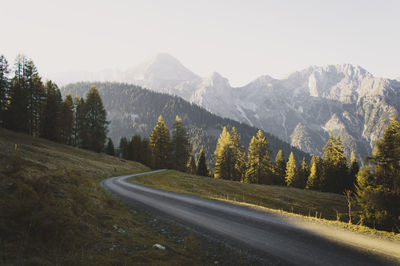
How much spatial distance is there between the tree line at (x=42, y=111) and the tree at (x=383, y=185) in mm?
55509

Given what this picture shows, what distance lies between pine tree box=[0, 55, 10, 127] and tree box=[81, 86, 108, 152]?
15459 mm

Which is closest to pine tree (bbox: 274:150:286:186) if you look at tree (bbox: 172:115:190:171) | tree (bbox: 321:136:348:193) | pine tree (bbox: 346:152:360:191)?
tree (bbox: 321:136:348:193)

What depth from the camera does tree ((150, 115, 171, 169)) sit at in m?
57.0

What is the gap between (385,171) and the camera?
22.4 metres

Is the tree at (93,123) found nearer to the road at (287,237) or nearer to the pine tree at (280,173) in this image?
the road at (287,237)

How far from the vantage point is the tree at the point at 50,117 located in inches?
1975

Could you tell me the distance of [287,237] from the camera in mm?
9383

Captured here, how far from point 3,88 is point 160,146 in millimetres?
34153

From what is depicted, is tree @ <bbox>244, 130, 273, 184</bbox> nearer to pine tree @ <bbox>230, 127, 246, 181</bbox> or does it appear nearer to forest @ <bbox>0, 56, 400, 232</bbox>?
forest @ <bbox>0, 56, 400, 232</bbox>

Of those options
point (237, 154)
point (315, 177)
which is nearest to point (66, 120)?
point (237, 154)

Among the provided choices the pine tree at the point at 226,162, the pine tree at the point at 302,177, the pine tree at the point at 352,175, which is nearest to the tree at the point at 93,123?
the pine tree at the point at 226,162

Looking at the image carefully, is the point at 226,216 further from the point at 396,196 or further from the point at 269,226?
the point at 396,196

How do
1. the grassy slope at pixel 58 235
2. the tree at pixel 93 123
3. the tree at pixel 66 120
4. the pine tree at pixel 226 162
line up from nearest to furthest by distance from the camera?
1. the grassy slope at pixel 58 235
2. the tree at pixel 66 120
3. the tree at pixel 93 123
4. the pine tree at pixel 226 162

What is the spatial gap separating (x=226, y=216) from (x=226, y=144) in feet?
143
